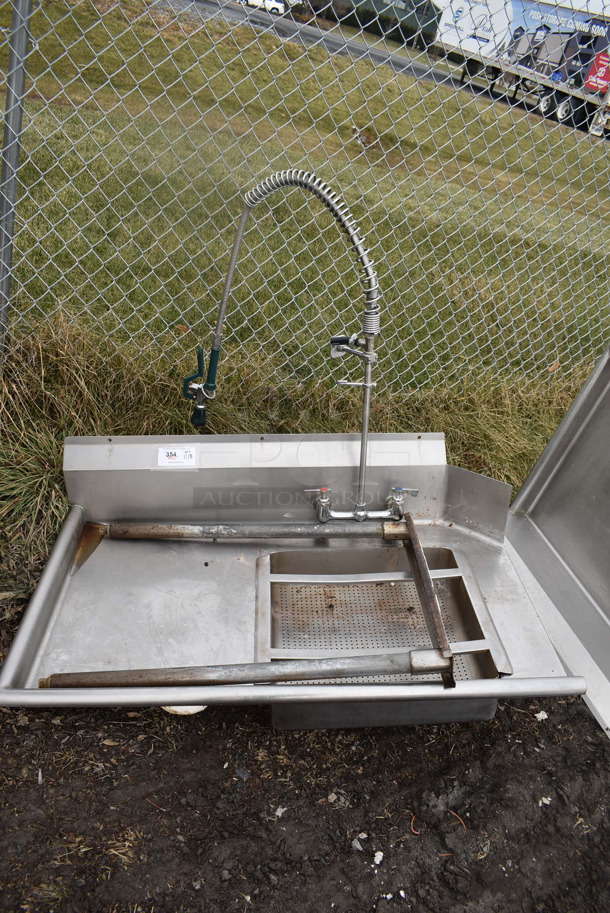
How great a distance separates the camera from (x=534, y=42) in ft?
9.02

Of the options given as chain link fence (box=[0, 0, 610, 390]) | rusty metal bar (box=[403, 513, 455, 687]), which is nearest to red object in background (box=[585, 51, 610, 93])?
chain link fence (box=[0, 0, 610, 390])

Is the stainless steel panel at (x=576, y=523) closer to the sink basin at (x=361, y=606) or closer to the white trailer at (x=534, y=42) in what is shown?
the sink basin at (x=361, y=606)

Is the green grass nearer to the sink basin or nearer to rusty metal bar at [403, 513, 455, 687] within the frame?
the sink basin

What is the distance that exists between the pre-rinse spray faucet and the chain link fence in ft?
1.62

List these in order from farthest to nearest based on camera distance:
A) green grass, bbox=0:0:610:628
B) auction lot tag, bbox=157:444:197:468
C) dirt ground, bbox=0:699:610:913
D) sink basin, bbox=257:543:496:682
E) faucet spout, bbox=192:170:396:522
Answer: green grass, bbox=0:0:610:628
auction lot tag, bbox=157:444:197:468
sink basin, bbox=257:543:496:682
faucet spout, bbox=192:170:396:522
dirt ground, bbox=0:699:610:913

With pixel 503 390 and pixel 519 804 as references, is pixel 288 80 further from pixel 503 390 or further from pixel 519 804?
pixel 519 804

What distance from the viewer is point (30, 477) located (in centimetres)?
226

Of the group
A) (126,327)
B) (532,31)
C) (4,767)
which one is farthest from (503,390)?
(4,767)

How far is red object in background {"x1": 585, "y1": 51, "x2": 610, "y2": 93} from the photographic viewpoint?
2.95m

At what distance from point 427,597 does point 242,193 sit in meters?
1.77

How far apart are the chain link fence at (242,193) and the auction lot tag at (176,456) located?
732 mm

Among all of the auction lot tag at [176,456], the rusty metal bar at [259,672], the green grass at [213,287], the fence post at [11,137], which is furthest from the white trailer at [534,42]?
the rusty metal bar at [259,672]

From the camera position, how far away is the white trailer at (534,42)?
253 centimetres

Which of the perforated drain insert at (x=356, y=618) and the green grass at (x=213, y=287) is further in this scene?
the green grass at (x=213, y=287)
